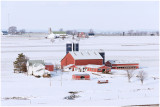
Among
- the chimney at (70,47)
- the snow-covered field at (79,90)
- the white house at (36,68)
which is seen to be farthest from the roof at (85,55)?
the white house at (36,68)

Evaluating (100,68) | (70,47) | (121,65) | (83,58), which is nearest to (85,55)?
(83,58)

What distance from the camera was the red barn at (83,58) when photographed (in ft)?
123

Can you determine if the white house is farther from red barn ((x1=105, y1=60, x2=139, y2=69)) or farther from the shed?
red barn ((x1=105, y1=60, x2=139, y2=69))

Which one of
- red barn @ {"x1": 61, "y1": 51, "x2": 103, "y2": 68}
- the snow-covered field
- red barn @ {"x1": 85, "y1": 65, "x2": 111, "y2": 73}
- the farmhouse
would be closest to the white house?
the snow-covered field

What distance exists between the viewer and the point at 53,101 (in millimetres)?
21219

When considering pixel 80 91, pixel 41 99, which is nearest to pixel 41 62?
pixel 80 91

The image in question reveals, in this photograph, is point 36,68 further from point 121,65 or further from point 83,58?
point 121,65

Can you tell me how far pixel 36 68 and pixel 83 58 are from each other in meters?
7.32

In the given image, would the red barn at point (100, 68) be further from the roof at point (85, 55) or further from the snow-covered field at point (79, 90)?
the roof at point (85, 55)

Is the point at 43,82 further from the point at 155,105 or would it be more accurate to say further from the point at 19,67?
the point at 155,105

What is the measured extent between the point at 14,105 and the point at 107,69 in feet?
55.1

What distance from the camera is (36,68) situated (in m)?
32.4

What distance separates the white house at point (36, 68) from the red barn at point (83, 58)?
5.37 m

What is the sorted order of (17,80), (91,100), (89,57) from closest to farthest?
(91,100) → (17,80) → (89,57)
